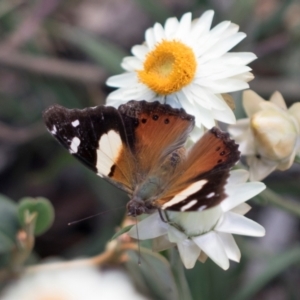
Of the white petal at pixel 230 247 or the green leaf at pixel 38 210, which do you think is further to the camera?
the green leaf at pixel 38 210

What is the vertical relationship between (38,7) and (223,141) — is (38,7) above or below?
above

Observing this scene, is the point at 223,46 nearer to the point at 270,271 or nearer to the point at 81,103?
the point at 270,271

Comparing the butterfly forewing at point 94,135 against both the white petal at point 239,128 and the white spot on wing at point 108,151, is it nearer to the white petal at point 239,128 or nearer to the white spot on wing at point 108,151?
the white spot on wing at point 108,151

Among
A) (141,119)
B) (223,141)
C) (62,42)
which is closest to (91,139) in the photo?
(141,119)

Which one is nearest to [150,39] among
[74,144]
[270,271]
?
[74,144]

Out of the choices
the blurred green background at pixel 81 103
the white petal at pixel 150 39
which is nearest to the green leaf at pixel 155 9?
the blurred green background at pixel 81 103

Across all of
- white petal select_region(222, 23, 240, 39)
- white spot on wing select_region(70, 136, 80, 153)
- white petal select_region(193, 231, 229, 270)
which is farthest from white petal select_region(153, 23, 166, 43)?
white petal select_region(193, 231, 229, 270)

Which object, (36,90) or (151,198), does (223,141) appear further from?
(36,90)
